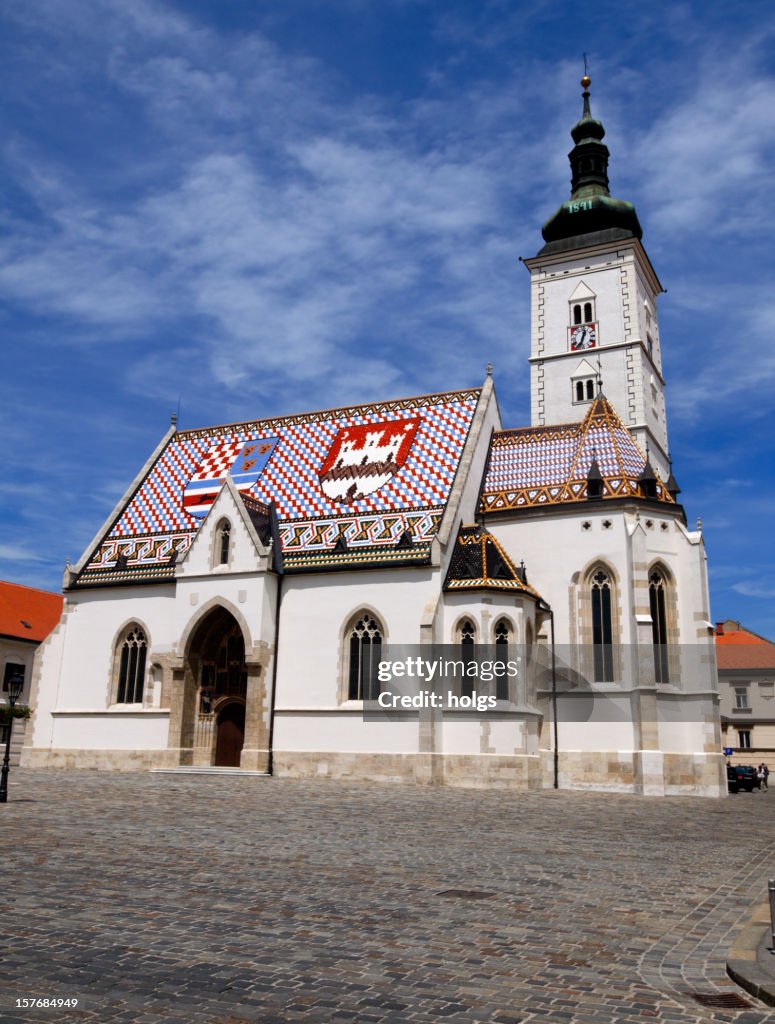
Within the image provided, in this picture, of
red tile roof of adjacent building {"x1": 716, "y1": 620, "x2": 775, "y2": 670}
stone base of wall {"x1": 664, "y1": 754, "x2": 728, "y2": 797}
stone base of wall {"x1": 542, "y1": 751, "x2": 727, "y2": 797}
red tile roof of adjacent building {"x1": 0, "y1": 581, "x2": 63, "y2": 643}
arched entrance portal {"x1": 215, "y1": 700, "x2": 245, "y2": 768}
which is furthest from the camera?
red tile roof of adjacent building {"x1": 716, "y1": 620, "x2": 775, "y2": 670}

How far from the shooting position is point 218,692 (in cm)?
3525

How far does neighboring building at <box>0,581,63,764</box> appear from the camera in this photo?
5197 cm

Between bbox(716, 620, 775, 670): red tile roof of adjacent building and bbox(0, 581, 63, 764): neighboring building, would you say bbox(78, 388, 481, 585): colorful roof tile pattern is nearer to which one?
bbox(0, 581, 63, 764): neighboring building

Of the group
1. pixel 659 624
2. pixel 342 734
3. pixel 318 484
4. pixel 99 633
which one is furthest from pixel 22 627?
pixel 659 624

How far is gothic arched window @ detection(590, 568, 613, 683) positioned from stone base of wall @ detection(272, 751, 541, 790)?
398 centimetres

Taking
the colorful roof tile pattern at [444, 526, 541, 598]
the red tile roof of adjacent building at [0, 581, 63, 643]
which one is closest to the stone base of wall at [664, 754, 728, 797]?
the colorful roof tile pattern at [444, 526, 541, 598]

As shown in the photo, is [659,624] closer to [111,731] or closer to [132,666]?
[132,666]

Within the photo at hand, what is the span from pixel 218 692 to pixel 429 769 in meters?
9.39

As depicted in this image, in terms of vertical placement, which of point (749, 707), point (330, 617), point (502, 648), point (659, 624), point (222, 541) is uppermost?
point (222, 541)

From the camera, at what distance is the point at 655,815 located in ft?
70.6

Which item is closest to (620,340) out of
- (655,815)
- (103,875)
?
(655,815)

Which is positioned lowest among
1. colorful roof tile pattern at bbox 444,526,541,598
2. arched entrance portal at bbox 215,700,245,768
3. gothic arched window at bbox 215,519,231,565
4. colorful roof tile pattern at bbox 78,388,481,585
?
arched entrance portal at bbox 215,700,245,768

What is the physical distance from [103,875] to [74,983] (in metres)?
4.49

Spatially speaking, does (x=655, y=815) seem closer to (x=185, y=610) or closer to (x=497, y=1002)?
(x=497, y=1002)
